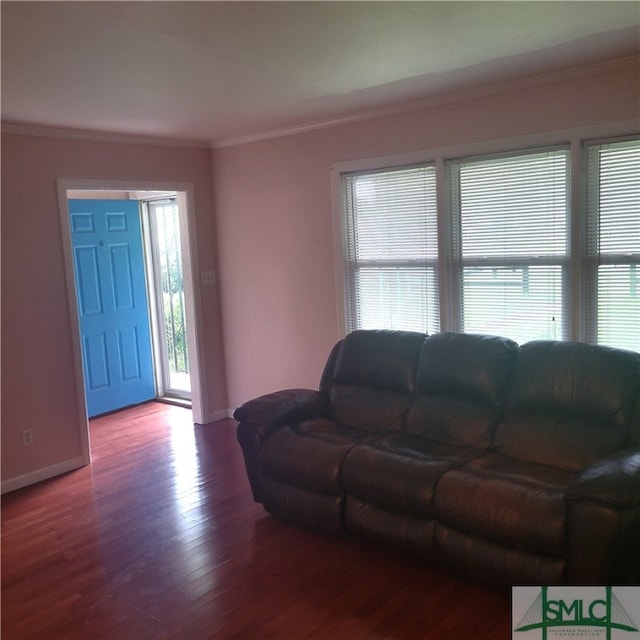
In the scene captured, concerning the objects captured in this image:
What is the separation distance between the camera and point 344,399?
3734 mm

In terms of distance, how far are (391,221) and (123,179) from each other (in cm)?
208

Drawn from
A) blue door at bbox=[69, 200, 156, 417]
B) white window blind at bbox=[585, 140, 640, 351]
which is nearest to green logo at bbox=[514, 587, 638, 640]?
white window blind at bbox=[585, 140, 640, 351]

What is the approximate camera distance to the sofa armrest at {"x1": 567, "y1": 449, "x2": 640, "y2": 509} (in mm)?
2291

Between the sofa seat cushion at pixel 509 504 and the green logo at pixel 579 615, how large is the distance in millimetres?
227

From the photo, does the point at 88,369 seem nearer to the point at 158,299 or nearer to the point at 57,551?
the point at 158,299

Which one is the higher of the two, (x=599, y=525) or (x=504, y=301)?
(x=504, y=301)

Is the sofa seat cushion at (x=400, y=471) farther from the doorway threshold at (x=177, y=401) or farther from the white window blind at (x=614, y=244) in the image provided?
the doorway threshold at (x=177, y=401)

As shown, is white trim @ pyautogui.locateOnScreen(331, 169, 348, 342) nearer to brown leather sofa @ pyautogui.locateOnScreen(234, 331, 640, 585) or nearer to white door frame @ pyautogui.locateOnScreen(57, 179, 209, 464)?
brown leather sofa @ pyautogui.locateOnScreen(234, 331, 640, 585)

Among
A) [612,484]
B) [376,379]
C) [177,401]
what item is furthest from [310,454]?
[177,401]

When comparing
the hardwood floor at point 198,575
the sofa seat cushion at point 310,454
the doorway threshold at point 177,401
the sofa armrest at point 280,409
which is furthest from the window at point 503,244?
the doorway threshold at point 177,401

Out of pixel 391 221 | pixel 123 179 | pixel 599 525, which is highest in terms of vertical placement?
pixel 123 179

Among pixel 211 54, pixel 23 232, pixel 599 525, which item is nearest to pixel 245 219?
pixel 23 232

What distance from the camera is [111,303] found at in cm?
580

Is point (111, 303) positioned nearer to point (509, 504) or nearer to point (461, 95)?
point (461, 95)
